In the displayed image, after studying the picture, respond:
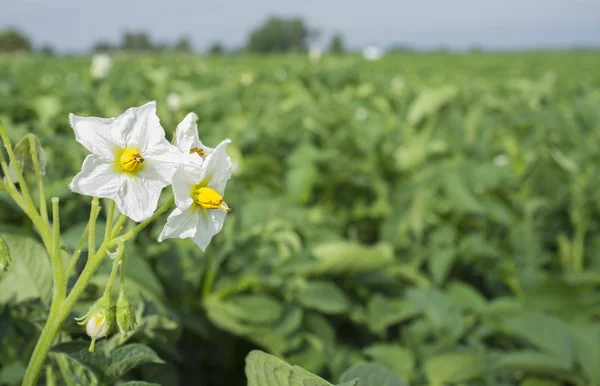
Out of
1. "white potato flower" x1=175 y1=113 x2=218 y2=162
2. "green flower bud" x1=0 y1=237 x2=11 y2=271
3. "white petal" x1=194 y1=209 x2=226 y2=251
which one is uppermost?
"white potato flower" x1=175 y1=113 x2=218 y2=162

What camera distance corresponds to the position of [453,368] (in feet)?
4.73

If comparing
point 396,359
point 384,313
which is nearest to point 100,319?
point 396,359

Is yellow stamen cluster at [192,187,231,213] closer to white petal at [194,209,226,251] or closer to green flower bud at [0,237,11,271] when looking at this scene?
white petal at [194,209,226,251]

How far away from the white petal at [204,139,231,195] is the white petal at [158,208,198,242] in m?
0.04

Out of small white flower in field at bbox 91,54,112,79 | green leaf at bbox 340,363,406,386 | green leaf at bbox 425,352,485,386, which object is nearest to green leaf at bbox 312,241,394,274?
green leaf at bbox 425,352,485,386

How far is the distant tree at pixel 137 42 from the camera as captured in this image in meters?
24.7

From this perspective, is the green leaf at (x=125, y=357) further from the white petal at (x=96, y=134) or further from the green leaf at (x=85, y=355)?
the white petal at (x=96, y=134)

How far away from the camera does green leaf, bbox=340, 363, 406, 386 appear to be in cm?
75

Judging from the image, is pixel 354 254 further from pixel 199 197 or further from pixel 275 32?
pixel 275 32

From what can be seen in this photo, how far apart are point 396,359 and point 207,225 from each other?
108cm

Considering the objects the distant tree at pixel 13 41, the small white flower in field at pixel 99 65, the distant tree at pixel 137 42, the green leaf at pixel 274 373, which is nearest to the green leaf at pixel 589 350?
the green leaf at pixel 274 373

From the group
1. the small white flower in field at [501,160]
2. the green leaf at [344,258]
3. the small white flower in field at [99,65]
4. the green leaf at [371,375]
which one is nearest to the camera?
the green leaf at [371,375]

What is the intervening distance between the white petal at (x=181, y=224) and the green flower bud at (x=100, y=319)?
0.11 metres

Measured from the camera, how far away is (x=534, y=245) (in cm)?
255
